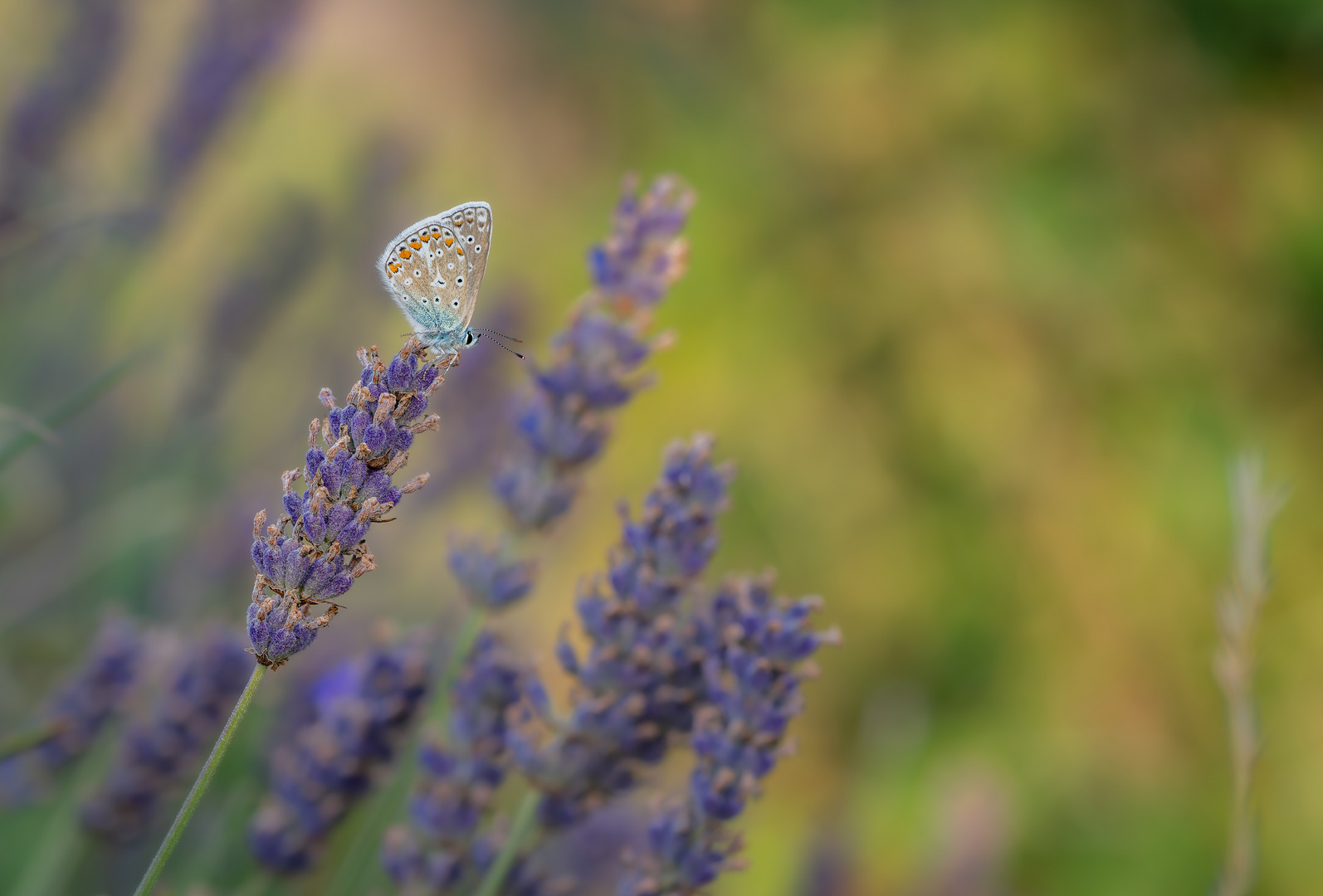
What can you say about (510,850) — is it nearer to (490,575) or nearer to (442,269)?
(490,575)

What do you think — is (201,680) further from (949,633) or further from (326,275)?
(949,633)

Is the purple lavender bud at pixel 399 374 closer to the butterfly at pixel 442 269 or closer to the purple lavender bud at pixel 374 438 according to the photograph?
the purple lavender bud at pixel 374 438

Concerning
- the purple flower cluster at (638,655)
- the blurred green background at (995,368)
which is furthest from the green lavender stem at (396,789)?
the blurred green background at (995,368)

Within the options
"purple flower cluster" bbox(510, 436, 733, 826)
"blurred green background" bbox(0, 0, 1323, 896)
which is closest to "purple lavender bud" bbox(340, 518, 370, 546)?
"purple flower cluster" bbox(510, 436, 733, 826)

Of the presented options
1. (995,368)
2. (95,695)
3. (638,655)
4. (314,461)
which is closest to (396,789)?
(95,695)

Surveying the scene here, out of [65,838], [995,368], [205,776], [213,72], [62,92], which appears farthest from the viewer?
[995,368]
